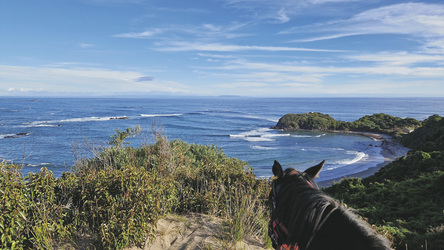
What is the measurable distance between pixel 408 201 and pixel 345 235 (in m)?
12.1

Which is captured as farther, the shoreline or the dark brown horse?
the shoreline

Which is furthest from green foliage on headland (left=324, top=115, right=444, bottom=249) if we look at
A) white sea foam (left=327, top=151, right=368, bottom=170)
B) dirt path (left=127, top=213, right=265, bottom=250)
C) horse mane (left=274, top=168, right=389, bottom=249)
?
white sea foam (left=327, top=151, right=368, bottom=170)

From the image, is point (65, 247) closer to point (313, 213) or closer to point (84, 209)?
point (84, 209)

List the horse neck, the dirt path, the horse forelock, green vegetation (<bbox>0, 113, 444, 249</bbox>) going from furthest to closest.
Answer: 1. the dirt path
2. green vegetation (<bbox>0, 113, 444, 249</bbox>)
3. the horse forelock
4. the horse neck

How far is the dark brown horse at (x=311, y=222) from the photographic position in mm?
1870

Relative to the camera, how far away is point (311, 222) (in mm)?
2113

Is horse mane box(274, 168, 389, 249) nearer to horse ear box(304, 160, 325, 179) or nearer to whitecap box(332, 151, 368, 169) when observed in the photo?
horse ear box(304, 160, 325, 179)

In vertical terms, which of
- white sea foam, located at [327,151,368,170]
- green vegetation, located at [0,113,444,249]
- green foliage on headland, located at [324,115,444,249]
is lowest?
white sea foam, located at [327,151,368,170]

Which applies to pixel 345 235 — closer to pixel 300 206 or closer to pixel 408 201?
pixel 300 206

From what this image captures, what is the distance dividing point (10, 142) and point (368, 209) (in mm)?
44928

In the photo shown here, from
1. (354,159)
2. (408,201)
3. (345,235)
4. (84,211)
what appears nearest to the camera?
(345,235)

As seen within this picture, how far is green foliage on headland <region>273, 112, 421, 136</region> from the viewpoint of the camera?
53.9 metres

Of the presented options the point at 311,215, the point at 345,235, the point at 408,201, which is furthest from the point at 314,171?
the point at 408,201

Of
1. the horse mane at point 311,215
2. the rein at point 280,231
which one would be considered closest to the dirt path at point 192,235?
the rein at point 280,231
